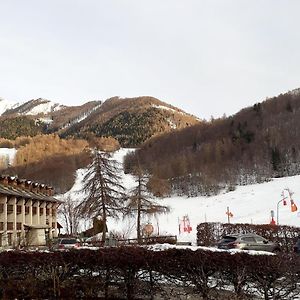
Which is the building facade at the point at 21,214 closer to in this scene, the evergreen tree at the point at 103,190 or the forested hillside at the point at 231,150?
the evergreen tree at the point at 103,190

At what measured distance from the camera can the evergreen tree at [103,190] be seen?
35.0 m

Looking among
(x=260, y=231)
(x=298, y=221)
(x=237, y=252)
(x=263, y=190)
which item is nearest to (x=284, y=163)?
(x=263, y=190)

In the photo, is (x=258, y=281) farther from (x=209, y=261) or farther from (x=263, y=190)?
(x=263, y=190)

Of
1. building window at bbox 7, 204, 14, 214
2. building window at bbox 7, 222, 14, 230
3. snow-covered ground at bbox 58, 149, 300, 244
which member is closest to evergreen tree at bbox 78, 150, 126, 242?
snow-covered ground at bbox 58, 149, 300, 244

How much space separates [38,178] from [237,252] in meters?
127

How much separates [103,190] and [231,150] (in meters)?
102

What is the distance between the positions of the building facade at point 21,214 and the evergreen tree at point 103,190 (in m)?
5.92

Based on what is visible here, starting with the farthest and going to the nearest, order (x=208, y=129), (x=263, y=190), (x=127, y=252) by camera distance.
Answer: (x=208, y=129), (x=263, y=190), (x=127, y=252)

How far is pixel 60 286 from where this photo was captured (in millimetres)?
12305

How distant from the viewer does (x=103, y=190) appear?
3494cm

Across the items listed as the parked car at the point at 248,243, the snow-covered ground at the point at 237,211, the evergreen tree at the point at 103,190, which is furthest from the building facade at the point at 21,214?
the parked car at the point at 248,243

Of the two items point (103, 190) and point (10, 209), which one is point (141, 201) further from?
point (10, 209)

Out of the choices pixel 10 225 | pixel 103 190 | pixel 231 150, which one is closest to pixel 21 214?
pixel 10 225

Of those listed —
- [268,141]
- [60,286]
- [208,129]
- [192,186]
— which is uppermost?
[208,129]
